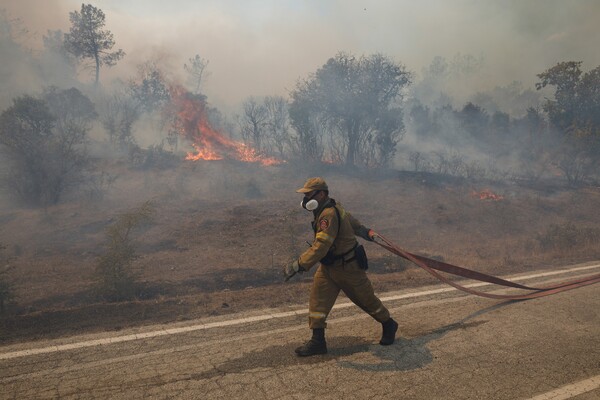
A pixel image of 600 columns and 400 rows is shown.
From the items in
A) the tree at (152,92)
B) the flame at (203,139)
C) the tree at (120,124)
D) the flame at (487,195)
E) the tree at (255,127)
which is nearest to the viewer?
the flame at (487,195)

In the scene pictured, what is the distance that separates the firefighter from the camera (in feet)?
13.9

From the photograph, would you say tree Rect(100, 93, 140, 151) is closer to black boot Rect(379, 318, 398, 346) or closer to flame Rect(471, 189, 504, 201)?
flame Rect(471, 189, 504, 201)

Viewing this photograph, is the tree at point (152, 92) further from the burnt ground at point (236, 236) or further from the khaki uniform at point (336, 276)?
the khaki uniform at point (336, 276)

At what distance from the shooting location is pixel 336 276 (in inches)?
171

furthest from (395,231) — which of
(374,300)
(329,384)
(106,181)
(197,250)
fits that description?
(106,181)

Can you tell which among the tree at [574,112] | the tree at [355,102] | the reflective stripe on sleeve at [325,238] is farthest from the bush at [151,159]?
the tree at [574,112]

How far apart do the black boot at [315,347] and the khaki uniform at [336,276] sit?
88 millimetres

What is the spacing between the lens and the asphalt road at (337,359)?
3586 millimetres

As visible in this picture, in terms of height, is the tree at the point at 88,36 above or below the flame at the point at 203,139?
above

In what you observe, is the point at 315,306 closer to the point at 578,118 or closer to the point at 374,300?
the point at 374,300

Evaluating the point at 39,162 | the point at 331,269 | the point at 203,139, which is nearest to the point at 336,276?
the point at 331,269

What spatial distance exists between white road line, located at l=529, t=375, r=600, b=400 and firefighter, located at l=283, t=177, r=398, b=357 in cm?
149

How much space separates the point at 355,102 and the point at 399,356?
2472 centimetres

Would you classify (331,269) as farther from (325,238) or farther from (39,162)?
(39,162)
